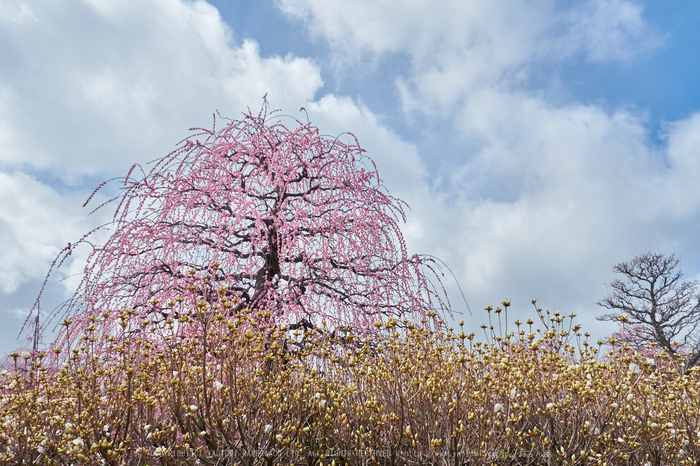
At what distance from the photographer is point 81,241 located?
557 cm

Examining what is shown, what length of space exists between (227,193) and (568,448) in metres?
4.91

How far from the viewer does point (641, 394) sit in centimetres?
364

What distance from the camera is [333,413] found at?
3.20 meters

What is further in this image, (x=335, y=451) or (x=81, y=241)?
(x=81, y=241)

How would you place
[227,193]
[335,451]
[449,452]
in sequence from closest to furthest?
[449,452] → [335,451] → [227,193]

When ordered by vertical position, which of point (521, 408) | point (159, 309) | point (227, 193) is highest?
point (227, 193)

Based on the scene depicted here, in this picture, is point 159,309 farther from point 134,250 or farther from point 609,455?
point 609,455

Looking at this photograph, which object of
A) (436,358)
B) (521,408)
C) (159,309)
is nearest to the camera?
(521,408)

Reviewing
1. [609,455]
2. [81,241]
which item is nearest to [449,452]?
[609,455]

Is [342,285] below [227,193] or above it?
below

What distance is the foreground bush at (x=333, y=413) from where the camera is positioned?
8.19 ft

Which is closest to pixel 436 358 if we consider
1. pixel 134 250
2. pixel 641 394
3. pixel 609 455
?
pixel 609 455

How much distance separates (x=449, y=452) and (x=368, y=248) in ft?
11.4

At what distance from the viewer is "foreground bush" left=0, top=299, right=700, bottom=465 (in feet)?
8.19
